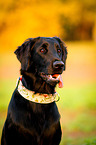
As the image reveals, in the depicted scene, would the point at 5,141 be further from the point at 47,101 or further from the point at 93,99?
the point at 93,99

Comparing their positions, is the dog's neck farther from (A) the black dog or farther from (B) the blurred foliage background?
(B) the blurred foliage background

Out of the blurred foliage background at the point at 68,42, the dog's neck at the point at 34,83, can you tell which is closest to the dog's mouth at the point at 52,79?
the dog's neck at the point at 34,83

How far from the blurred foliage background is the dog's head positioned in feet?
11.7

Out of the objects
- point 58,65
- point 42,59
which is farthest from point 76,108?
point 58,65

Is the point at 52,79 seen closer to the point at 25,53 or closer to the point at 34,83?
the point at 34,83

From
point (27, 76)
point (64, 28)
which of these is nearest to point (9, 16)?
point (64, 28)

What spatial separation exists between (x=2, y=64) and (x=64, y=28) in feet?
42.7

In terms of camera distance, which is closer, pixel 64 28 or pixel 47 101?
pixel 47 101

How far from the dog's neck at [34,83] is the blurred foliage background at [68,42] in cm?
337

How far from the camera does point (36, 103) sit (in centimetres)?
328

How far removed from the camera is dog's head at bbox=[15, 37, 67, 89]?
3184 mm

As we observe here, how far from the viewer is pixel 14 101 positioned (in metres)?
3.26

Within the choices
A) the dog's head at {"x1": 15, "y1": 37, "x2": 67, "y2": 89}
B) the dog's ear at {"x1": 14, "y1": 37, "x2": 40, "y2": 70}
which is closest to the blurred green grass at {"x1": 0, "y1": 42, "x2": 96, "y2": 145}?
the dog's head at {"x1": 15, "y1": 37, "x2": 67, "y2": 89}

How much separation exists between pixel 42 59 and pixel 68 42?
108 ft
